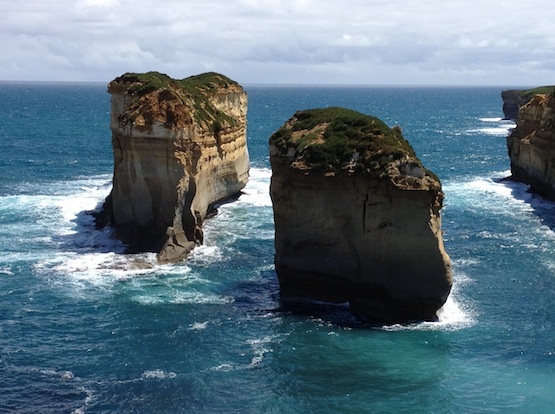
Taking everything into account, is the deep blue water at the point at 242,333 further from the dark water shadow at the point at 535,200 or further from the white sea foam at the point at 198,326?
the dark water shadow at the point at 535,200

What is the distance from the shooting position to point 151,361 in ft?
120

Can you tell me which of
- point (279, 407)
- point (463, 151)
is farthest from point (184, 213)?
point (463, 151)

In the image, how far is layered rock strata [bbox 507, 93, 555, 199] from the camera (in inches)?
2899

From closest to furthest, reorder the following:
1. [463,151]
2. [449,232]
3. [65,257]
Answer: [65,257]
[449,232]
[463,151]

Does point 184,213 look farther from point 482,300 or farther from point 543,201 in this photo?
point 543,201

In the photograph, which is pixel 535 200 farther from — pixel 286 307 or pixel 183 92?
pixel 286 307

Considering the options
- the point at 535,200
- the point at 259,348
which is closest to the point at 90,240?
the point at 259,348

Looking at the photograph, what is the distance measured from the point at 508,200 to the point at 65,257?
43.7 meters

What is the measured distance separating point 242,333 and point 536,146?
156ft

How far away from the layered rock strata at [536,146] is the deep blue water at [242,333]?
9.01 meters

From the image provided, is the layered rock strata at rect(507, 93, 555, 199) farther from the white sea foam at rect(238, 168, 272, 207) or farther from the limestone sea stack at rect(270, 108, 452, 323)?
the limestone sea stack at rect(270, 108, 452, 323)

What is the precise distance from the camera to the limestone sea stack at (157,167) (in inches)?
2149

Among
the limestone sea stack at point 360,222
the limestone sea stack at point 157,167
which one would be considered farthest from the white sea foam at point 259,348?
the limestone sea stack at point 157,167

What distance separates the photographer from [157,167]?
55.2 m
